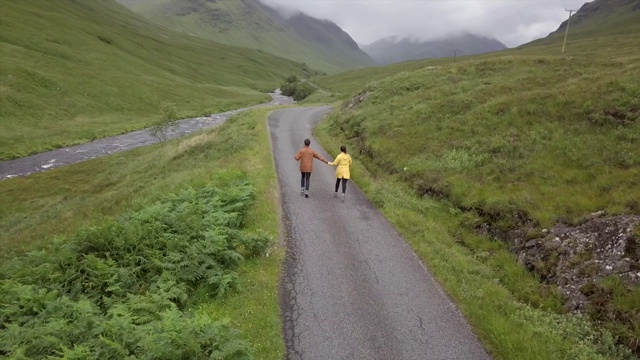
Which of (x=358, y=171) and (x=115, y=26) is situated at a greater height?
(x=115, y=26)

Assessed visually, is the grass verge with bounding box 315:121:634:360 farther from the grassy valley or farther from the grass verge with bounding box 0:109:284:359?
the grass verge with bounding box 0:109:284:359

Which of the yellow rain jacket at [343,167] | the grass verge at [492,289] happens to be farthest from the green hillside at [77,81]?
the grass verge at [492,289]

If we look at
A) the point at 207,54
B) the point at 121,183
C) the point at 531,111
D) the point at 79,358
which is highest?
the point at 207,54

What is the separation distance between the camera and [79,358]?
708 centimetres

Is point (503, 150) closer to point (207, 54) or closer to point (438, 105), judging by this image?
point (438, 105)

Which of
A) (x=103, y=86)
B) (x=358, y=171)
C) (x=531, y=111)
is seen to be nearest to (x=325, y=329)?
(x=358, y=171)

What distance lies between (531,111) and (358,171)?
35.8 feet

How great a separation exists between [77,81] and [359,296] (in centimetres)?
8674

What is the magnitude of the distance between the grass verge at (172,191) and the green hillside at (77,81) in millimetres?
14366

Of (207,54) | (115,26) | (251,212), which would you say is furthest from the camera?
(207,54)

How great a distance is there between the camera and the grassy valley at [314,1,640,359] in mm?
10461

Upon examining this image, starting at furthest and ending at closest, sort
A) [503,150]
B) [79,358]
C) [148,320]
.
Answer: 1. [503,150]
2. [148,320]
3. [79,358]

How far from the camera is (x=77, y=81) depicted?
7919 centimetres

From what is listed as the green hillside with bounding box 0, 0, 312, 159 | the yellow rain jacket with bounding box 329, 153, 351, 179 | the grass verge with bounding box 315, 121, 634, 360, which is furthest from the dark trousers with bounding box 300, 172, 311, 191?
the green hillside with bounding box 0, 0, 312, 159
